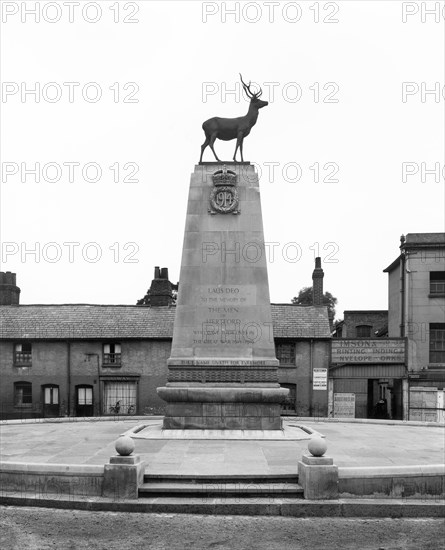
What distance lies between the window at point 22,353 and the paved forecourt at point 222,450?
17.5 m

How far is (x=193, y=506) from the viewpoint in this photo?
1171 centimetres

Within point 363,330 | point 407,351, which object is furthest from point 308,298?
point 407,351

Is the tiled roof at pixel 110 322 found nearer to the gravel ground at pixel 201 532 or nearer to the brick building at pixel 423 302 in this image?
the brick building at pixel 423 302

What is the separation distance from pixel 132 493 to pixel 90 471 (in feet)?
3.03

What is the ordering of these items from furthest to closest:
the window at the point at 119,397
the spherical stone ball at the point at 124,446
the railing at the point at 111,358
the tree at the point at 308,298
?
the tree at the point at 308,298 → the railing at the point at 111,358 → the window at the point at 119,397 → the spherical stone ball at the point at 124,446

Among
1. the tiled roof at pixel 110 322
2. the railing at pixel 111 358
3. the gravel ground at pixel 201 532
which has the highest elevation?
the tiled roof at pixel 110 322

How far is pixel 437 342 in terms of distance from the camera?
127ft

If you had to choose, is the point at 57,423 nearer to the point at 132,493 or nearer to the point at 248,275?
the point at 248,275

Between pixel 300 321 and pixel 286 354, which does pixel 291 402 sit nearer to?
pixel 286 354

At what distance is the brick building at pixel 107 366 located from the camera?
126ft

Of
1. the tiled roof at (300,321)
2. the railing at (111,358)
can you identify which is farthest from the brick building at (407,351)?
the railing at (111,358)

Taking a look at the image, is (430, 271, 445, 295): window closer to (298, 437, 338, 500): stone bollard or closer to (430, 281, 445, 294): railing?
(430, 281, 445, 294): railing

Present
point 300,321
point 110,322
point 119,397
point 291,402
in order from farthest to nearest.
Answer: point 110,322 → point 300,321 → point 119,397 → point 291,402

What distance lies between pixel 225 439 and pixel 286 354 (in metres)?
21.6
